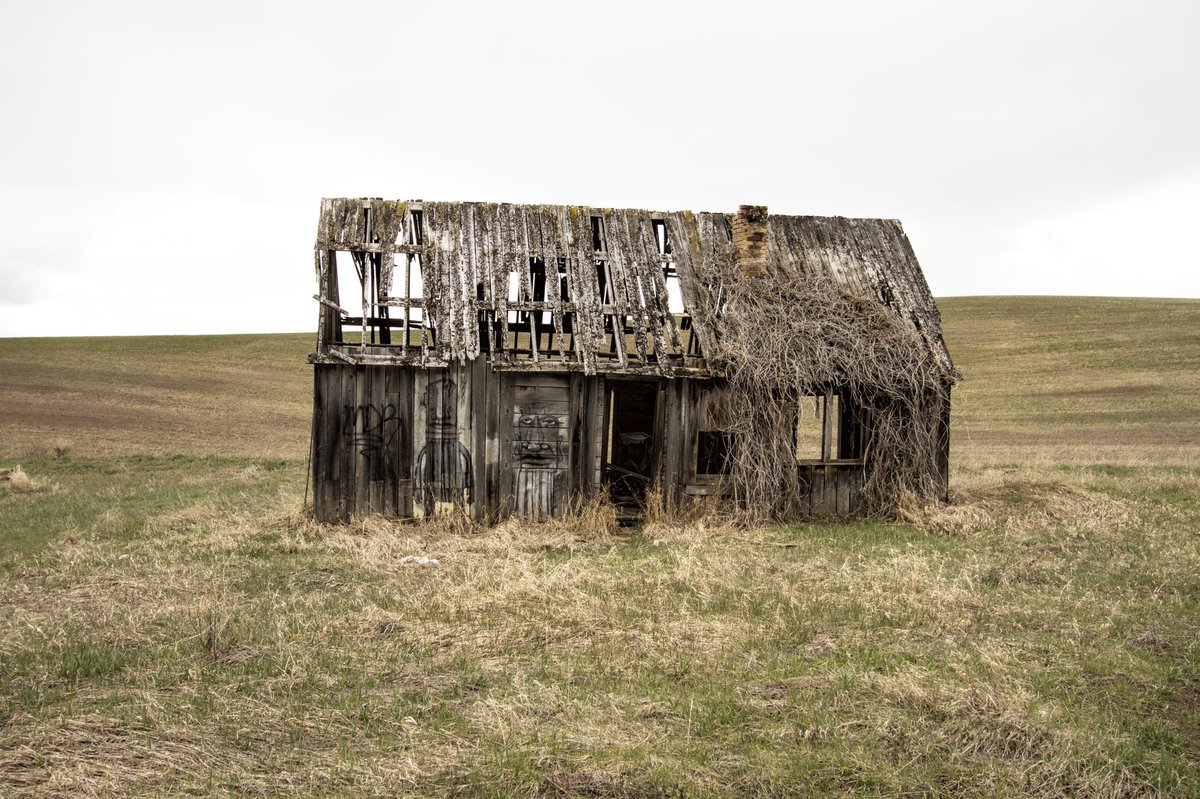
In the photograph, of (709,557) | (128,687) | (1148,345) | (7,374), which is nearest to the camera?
(128,687)

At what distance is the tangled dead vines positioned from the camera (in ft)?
45.7

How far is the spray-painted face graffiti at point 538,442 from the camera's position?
13.8 m

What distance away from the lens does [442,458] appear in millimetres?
13609

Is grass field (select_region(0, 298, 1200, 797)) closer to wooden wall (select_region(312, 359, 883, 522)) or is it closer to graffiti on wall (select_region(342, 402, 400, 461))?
wooden wall (select_region(312, 359, 883, 522))

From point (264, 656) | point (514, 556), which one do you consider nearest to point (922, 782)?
point (264, 656)

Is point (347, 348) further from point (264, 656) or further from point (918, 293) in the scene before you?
point (918, 293)

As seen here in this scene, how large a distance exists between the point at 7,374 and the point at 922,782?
43.8 metres

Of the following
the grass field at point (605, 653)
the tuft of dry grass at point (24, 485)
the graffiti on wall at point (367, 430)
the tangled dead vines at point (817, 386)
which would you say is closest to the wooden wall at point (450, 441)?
the graffiti on wall at point (367, 430)

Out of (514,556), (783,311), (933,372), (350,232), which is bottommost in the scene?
(514,556)

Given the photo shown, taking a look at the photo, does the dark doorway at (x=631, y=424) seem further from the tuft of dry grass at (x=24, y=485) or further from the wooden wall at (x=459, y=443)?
the tuft of dry grass at (x=24, y=485)

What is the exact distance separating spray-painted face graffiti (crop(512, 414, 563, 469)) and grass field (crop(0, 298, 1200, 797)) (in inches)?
38.9

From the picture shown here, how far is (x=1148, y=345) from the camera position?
43906mm

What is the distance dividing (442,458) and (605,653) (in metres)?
6.96

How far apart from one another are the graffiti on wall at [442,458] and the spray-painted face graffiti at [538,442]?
76cm
